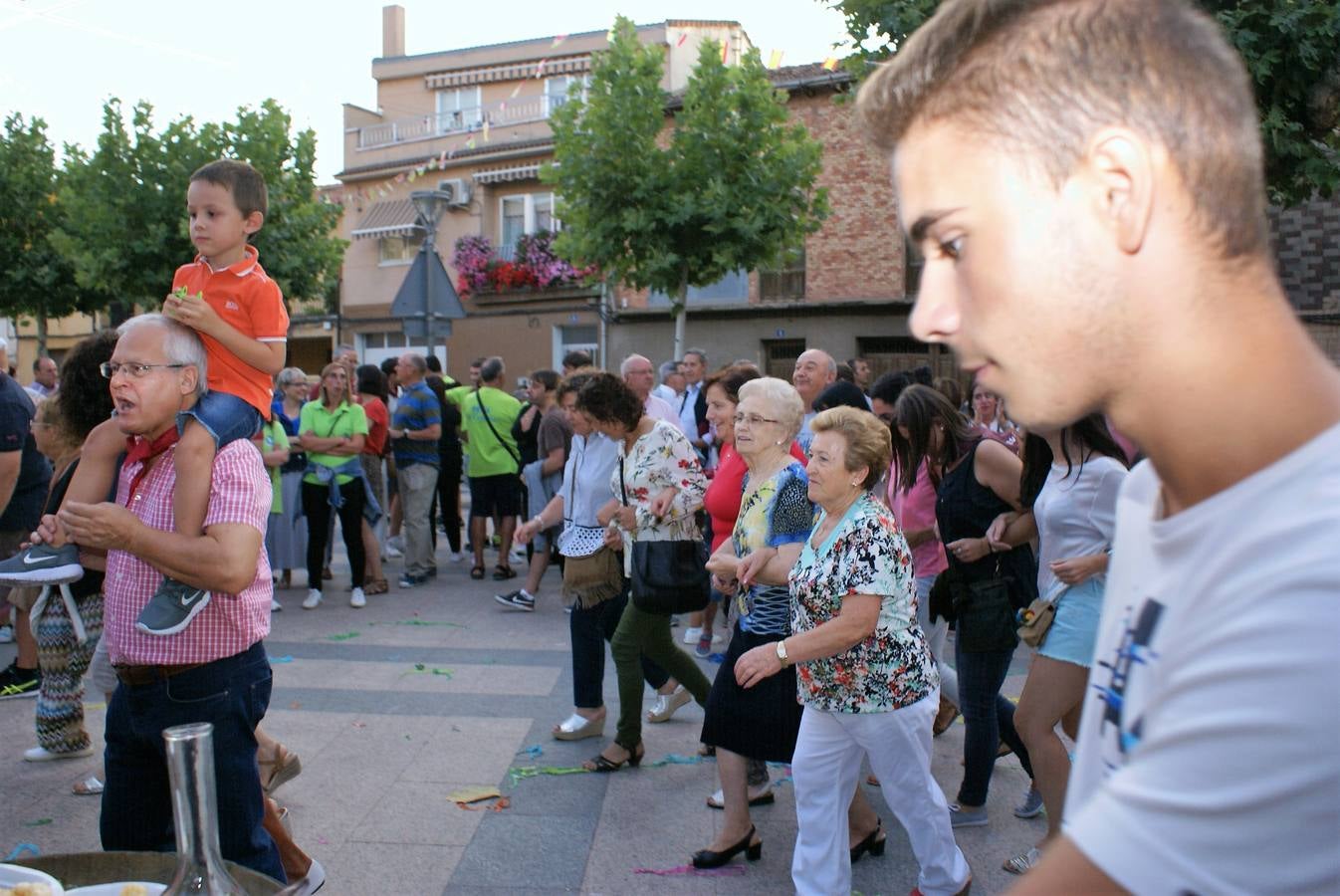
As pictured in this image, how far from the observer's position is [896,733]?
3.58 m

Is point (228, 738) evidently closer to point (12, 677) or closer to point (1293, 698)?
point (1293, 698)

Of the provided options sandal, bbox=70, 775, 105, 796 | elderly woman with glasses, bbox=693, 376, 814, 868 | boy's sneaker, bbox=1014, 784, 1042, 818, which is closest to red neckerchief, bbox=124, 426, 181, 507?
elderly woman with glasses, bbox=693, 376, 814, 868

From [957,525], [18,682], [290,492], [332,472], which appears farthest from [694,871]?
[290,492]

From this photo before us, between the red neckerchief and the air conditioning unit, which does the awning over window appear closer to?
the air conditioning unit

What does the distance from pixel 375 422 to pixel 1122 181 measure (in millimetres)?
10271

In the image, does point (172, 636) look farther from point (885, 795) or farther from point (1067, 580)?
point (1067, 580)

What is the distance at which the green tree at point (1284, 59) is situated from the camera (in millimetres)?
8992

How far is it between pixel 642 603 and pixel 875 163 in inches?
829

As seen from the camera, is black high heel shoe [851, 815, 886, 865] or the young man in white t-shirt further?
black high heel shoe [851, 815, 886, 865]

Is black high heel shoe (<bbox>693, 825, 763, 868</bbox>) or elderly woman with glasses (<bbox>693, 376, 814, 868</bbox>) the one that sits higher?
elderly woman with glasses (<bbox>693, 376, 814, 868</bbox>)

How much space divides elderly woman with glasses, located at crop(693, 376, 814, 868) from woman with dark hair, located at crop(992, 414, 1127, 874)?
916mm

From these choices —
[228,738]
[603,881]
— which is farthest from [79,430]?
[603,881]

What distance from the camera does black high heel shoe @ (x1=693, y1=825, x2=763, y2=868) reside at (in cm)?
420

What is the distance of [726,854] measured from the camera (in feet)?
13.9
